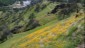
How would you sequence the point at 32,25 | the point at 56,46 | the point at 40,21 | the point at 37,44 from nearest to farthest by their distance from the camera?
the point at 56,46 < the point at 37,44 < the point at 32,25 < the point at 40,21

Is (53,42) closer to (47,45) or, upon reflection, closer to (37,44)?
(47,45)

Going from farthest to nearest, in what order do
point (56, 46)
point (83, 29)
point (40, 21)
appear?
point (40, 21), point (56, 46), point (83, 29)

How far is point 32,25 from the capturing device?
408ft

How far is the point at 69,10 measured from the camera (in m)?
113

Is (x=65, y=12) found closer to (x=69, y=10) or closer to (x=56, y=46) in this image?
(x=69, y=10)

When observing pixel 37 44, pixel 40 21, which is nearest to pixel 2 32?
pixel 40 21

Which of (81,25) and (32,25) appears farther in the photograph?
(32,25)

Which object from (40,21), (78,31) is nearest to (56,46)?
(78,31)

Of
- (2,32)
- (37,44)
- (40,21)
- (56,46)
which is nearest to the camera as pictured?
(56,46)

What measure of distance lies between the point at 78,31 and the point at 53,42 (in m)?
4.78

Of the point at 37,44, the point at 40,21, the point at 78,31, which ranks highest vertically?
the point at 78,31

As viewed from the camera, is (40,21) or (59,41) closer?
(59,41)

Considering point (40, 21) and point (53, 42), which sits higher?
point (53, 42)

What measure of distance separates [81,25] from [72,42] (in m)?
2.90
